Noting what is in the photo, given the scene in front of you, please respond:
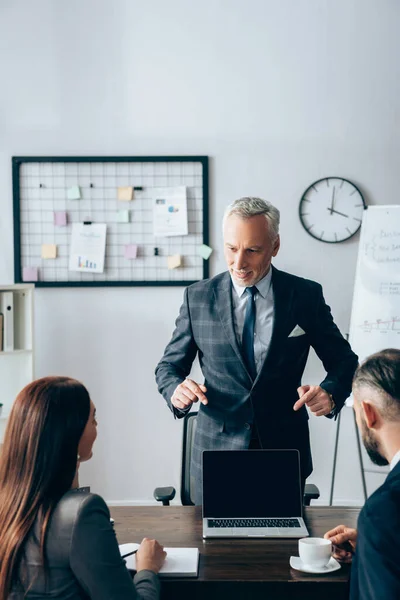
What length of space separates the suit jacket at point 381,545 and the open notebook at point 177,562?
465 millimetres

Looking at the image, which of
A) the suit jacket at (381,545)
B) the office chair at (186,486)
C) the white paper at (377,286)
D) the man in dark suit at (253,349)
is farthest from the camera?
the white paper at (377,286)

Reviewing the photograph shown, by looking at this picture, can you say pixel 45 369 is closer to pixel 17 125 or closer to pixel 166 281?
pixel 166 281

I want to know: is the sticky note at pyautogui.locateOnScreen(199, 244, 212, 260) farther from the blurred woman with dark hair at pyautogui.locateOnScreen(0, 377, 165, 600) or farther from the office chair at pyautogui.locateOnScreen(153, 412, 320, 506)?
the blurred woman with dark hair at pyautogui.locateOnScreen(0, 377, 165, 600)

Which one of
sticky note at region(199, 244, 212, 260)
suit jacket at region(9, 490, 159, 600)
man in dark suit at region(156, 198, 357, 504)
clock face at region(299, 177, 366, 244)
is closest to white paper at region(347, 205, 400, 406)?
clock face at region(299, 177, 366, 244)

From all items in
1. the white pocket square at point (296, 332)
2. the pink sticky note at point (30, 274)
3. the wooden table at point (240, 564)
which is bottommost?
the wooden table at point (240, 564)

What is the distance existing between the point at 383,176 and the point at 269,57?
3.01 feet

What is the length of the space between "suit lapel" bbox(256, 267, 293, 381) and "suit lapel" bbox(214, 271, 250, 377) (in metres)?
0.10

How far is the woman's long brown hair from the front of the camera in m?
1.32

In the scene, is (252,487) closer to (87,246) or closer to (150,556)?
(150,556)

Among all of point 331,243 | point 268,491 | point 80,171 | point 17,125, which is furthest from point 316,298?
point 17,125

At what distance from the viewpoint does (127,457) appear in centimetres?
388

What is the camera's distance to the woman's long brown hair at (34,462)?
132 cm

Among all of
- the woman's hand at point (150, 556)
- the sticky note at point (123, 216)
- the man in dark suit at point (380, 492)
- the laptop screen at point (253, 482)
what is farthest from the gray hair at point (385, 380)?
the sticky note at point (123, 216)

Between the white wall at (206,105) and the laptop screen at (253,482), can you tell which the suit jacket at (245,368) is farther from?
the white wall at (206,105)
